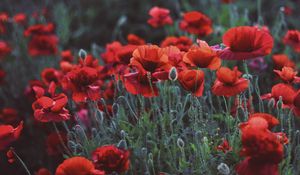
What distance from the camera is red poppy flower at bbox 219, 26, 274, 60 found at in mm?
1794

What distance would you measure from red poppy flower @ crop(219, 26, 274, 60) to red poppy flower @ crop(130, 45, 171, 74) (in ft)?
0.72

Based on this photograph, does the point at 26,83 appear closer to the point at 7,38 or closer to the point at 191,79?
the point at 7,38

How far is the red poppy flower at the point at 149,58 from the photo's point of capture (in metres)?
1.88

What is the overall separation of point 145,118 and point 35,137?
1149 mm

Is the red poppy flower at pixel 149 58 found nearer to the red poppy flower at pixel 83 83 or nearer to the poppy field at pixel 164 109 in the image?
the poppy field at pixel 164 109

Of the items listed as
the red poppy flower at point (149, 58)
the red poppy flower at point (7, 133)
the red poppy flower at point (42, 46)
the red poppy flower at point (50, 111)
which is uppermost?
the red poppy flower at point (149, 58)

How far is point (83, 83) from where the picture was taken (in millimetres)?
2078

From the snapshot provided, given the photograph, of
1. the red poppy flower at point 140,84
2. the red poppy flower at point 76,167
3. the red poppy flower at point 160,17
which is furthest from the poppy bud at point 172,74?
the red poppy flower at point 160,17

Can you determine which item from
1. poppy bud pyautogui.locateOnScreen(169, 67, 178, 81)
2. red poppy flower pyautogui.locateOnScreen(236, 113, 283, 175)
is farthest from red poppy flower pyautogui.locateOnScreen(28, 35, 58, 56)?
red poppy flower pyautogui.locateOnScreen(236, 113, 283, 175)

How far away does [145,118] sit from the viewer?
2.11 meters

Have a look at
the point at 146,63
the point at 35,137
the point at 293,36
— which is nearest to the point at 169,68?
the point at 146,63

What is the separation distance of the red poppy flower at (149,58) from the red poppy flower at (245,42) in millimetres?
220

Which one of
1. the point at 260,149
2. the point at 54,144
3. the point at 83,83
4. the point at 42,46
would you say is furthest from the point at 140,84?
the point at 42,46

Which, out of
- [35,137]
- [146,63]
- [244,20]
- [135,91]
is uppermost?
[146,63]
